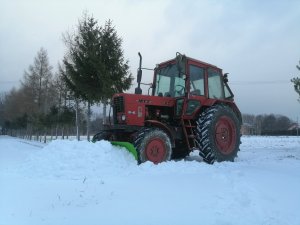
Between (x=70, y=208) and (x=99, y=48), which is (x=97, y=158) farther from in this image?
(x=99, y=48)

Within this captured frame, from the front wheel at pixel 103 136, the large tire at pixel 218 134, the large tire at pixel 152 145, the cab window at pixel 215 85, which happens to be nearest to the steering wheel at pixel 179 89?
the large tire at pixel 218 134

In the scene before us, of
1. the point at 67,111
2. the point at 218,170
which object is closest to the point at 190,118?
the point at 218,170

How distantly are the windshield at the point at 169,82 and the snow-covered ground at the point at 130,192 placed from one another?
9.38 ft

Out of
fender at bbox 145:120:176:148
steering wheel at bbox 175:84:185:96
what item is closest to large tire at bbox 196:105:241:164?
fender at bbox 145:120:176:148

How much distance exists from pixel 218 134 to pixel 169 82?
2173mm

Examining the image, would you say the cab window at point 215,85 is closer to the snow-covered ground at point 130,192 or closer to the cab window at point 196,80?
the cab window at point 196,80

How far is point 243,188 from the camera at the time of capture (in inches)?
262

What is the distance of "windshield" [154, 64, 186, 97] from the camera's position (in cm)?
1138

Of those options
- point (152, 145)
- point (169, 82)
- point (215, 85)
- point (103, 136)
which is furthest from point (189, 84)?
point (103, 136)

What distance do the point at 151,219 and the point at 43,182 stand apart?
2.85 m

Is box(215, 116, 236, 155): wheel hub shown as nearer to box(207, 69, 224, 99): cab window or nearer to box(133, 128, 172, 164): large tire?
box(207, 69, 224, 99): cab window

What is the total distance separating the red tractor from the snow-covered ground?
987 mm

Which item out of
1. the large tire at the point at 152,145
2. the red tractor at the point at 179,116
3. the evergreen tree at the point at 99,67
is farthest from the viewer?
the evergreen tree at the point at 99,67

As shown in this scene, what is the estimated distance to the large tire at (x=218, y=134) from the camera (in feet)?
35.1
